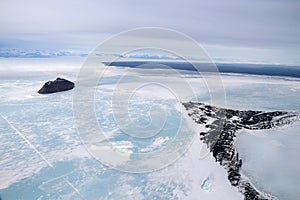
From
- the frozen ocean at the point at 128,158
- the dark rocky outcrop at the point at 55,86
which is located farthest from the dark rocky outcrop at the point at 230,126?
the dark rocky outcrop at the point at 55,86

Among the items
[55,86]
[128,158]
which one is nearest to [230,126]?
[128,158]

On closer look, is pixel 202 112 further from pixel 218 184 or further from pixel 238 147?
pixel 218 184

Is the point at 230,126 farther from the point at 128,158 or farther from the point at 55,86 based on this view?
the point at 55,86

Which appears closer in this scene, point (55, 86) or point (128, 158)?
point (128, 158)

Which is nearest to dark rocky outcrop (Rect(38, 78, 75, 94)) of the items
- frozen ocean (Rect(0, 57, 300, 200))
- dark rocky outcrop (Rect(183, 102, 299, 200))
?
frozen ocean (Rect(0, 57, 300, 200))

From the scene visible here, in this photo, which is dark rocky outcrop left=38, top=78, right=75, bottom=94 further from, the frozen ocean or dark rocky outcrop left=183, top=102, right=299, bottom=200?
dark rocky outcrop left=183, top=102, right=299, bottom=200

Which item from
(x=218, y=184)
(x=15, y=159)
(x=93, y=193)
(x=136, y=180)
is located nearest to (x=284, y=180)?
(x=218, y=184)
